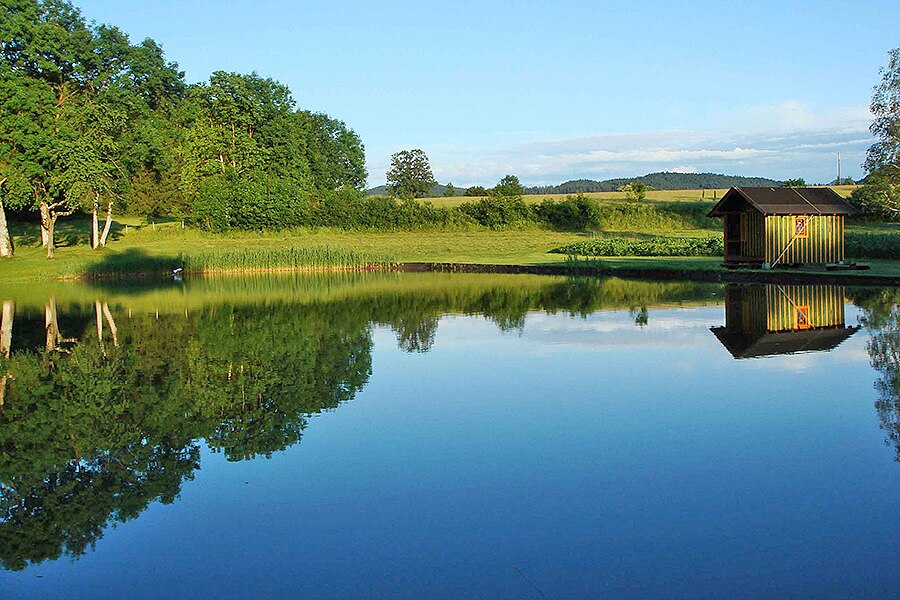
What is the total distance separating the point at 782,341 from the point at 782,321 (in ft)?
9.11

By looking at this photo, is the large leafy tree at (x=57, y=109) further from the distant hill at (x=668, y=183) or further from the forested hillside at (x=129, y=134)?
the distant hill at (x=668, y=183)

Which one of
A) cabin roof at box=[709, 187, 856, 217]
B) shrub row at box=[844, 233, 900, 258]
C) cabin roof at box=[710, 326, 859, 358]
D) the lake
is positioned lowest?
the lake

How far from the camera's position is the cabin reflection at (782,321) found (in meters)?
15.3

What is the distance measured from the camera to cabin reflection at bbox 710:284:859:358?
15.3 m

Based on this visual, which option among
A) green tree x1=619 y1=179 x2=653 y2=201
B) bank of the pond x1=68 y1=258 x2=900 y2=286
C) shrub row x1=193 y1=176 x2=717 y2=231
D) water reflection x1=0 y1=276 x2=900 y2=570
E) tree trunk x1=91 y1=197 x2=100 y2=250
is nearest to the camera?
water reflection x1=0 y1=276 x2=900 y2=570

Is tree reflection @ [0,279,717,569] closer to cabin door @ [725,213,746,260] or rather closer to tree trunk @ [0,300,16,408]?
tree trunk @ [0,300,16,408]

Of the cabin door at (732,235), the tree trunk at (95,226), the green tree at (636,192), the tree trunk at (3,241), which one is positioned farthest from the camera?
the green tree at (636,192)

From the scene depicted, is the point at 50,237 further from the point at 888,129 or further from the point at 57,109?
the point at 888,129

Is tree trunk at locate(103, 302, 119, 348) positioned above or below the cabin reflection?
above

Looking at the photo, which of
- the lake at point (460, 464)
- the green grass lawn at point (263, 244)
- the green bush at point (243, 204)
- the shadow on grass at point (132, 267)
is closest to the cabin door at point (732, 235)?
the green grass lawn at point (263, 244)

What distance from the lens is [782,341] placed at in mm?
15781

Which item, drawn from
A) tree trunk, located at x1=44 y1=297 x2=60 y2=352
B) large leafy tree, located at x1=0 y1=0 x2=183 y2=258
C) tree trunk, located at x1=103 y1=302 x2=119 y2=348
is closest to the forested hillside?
large leafy tree, located at x1=0 y1=0 x2=183 y2=258

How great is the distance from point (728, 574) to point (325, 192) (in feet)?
208

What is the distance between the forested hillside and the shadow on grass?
4470 millimetres
